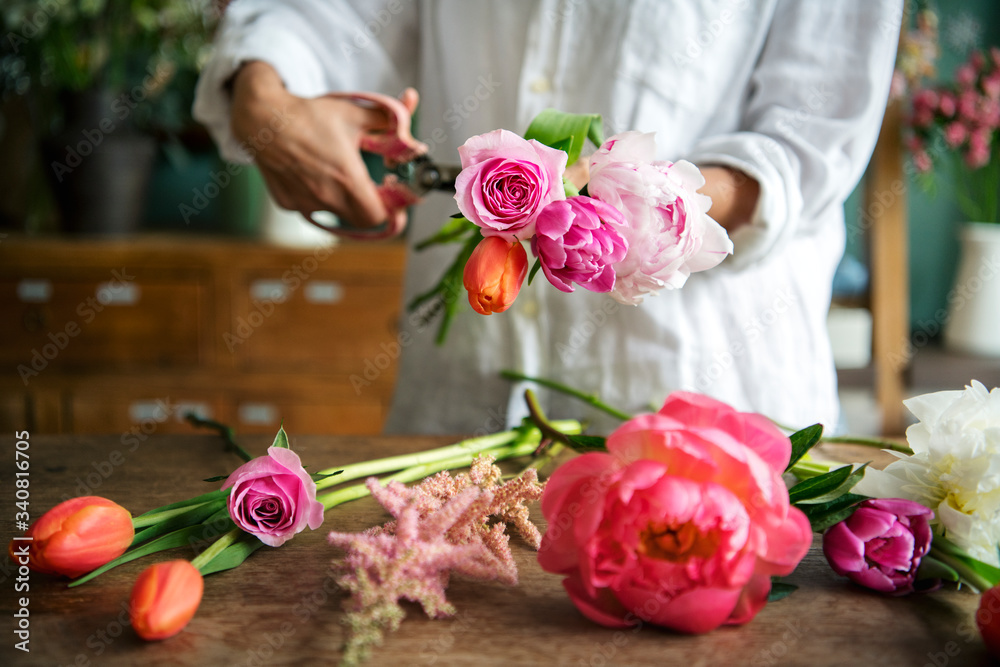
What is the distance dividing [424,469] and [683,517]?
27 cm

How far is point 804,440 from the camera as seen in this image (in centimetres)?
34

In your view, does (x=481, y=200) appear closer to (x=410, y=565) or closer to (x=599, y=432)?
(x=410, y=565)

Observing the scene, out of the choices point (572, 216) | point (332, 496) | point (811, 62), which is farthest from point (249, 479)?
point (811, 62)

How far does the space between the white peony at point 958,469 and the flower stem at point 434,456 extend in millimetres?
265

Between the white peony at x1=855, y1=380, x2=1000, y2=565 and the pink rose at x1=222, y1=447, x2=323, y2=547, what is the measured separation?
28 cm

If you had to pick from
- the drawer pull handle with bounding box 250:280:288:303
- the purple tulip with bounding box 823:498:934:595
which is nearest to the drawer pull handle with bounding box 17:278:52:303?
the drawer pull handle with bounding box 250:280:288:303

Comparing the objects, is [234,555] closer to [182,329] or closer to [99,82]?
[182,329]

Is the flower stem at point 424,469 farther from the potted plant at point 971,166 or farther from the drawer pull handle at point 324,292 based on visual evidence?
the potted plant at point 971,166

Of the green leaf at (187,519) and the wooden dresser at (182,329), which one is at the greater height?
the green leaf at (187,519)

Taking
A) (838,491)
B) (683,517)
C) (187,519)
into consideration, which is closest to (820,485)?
(838,491)

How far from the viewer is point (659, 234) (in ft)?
1.07

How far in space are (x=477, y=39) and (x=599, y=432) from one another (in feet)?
1.42

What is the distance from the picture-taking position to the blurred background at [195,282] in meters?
1.67

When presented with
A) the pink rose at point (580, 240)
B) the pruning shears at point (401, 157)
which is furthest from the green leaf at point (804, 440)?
the pruning shears at point (401, 157)
